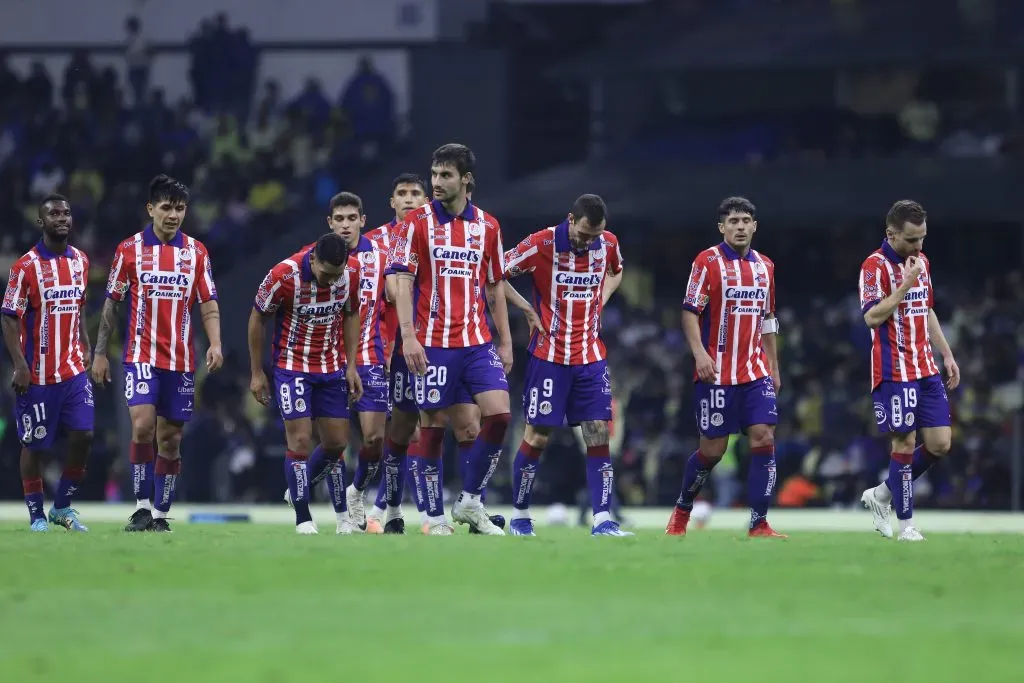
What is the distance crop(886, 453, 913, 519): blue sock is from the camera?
14.9 m

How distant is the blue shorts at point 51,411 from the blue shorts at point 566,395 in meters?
3.61

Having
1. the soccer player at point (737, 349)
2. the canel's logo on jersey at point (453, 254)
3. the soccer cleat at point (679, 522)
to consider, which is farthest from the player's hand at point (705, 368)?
the canel's logo on jersey at point (453, 254)

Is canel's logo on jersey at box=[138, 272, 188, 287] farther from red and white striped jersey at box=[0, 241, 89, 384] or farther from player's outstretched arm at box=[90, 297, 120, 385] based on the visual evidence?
red and white striped jersey at box=[0, 241, 89, 384]

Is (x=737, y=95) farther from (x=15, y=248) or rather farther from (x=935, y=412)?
(x=935, y=412)

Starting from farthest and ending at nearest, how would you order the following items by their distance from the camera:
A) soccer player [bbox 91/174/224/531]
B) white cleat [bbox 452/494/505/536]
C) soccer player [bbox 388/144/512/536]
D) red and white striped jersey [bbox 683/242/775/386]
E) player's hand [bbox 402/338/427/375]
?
1. red and white striped jersey [bbox 683/242/775/386]
2. soccer player [bbox 91/174/224/531]
3. white cleat [bbox 452/494/505/536]
4. soccer player [bbox 388/144/512/536]
5. player's hand [bbox 402/338/427/375]

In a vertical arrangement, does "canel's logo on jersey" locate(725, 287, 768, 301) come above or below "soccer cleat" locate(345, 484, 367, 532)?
above

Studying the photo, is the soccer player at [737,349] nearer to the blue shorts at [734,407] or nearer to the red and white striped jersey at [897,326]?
the blue shorts at [734,407]

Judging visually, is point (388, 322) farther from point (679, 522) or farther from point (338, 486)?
point (679, 522)

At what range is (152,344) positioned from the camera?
15.0 metres

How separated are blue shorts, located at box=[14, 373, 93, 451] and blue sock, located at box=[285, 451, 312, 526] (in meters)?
2.09

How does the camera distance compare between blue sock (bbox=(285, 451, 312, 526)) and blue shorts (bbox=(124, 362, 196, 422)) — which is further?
blue shorts (bbox=(124, 362, 196, 422))

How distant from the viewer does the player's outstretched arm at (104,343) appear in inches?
585

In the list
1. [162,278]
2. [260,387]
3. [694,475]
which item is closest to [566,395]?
[694,475]

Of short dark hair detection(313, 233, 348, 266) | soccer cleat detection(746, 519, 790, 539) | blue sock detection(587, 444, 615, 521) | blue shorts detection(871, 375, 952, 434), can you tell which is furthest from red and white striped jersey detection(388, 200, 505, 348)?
blue shorts detection(871, 375, 952, 434)
